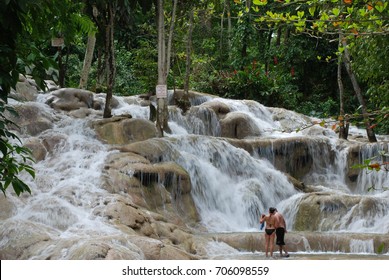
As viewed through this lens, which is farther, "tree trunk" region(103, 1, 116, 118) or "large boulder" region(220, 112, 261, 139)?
"large boulder" region(220, 112, 261, 139)

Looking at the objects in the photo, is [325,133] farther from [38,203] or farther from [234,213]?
[38,203]

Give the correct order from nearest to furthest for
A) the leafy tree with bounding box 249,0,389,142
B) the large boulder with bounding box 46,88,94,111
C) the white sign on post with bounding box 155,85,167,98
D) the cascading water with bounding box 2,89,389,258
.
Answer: the leafy tree with bounding box 249,0,389,142
the cascading water with bounding box 2,89,389,258
the white sign on post with bounding box 155,85,167,98
the large boulder with bounding box 46,88,94,111

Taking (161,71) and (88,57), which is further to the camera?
(88,57)

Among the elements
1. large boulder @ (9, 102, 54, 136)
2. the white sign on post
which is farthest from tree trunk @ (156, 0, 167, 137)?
large boulder @ (9, 102, 54, 136)

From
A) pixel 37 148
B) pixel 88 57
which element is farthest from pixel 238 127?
pixel 37 148

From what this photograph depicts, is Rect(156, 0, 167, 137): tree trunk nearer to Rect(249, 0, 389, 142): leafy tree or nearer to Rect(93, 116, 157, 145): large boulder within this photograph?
Rect(93, 116, 157, 145): large boulder

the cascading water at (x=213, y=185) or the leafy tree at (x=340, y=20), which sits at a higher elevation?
the leafy tree at (x=340, y=20)

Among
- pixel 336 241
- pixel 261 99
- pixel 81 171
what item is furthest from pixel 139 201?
pixel 261 99

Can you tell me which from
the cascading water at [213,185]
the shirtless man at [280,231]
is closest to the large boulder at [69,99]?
the cascading water at [213,185]

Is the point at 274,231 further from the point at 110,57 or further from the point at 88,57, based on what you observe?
the point at 88,57

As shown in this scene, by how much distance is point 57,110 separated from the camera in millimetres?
16594

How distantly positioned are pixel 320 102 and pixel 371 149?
374 inches

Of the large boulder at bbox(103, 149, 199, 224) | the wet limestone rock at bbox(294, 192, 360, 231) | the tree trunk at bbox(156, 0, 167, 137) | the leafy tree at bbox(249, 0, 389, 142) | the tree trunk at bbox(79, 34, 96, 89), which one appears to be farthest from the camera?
the tree trunk at bbox(79, 34, 96, 89)

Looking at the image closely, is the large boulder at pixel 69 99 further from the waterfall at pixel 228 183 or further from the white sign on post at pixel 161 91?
the waterfall at pixel 228 183
